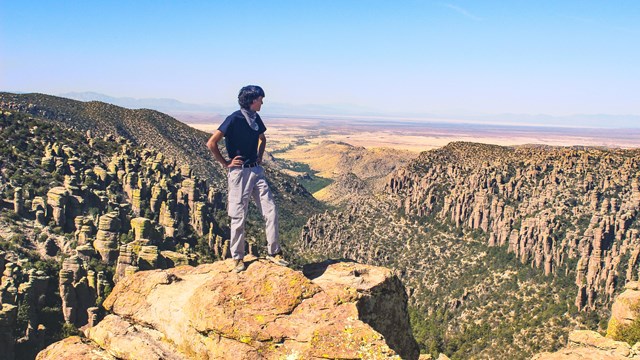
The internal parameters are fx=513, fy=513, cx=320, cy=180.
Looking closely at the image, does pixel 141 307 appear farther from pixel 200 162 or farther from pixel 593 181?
pixel 200 162

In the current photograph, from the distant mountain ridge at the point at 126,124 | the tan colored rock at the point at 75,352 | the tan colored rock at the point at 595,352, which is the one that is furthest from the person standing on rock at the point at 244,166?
the distant mountain ridge at the point at 126,124

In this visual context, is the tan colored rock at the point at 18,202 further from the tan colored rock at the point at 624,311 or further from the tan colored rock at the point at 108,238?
the tan colored rock at the point at 624,311

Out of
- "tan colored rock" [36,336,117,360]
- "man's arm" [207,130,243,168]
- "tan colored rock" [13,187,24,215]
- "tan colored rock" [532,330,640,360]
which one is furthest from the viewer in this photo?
"tan colored rock" [13,187,24,215]

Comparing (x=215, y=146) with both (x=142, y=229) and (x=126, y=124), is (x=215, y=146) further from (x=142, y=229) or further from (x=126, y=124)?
(x=126, y=124)

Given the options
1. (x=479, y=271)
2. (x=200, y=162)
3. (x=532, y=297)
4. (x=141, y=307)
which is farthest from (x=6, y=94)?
Answer: (x=141, y=307)

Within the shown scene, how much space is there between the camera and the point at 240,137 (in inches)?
554

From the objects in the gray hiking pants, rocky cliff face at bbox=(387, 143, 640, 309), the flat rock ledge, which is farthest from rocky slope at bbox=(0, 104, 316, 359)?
rocky cliff face at bbox=(387, 143, 640, 309)

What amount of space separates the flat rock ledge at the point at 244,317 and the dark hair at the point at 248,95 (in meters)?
4.28

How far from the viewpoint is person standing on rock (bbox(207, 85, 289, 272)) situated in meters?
14.0

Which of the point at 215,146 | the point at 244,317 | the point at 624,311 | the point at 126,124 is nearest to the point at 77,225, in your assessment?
the point at 215,146

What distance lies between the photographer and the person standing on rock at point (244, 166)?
1398cm

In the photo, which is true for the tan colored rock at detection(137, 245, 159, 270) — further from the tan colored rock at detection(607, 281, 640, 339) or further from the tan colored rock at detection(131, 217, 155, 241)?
the tan colored rock at detection(607, 281, 640, 339)

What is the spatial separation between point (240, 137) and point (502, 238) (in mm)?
82923

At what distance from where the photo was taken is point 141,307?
13492 millimetres
